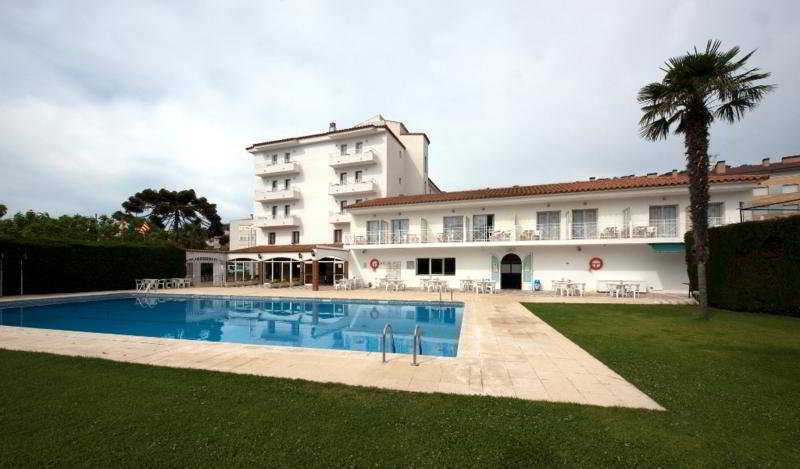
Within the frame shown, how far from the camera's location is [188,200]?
42406 millimetres

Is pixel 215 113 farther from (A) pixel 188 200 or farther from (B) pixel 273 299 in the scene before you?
(A) pixel 188 200

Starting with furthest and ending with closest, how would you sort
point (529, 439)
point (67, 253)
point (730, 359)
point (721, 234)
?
point (67, 253)
point (721, 234)
point (730, 359)
point (529, 439)

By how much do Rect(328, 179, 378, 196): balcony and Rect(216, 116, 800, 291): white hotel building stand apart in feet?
0.30

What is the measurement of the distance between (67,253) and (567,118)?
100.0 ft

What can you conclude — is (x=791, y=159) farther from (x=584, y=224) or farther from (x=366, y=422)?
(x=366, y=422)

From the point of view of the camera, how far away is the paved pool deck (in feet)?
16.0

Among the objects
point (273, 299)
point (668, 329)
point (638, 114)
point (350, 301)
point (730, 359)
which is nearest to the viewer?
point (730, 359)

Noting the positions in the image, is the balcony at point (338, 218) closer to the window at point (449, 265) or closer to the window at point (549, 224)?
the window at point (449, 265)

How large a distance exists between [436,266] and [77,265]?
22.7 metres

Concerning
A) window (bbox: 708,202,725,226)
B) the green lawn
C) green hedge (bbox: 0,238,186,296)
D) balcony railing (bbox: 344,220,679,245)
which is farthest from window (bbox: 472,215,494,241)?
green hedge (bbox: 0,238,186,296)

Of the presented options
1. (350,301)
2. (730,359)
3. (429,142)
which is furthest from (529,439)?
(429,142)

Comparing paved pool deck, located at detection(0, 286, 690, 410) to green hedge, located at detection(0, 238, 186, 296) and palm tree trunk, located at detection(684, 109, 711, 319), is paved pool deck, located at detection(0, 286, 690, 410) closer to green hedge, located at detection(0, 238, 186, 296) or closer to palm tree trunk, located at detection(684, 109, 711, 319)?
palm tree trunk, located at detection(684, 109, 711, 319)

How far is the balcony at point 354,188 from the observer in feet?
92.2

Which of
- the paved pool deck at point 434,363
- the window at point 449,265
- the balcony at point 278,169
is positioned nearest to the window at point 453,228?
the window at point 449,265
